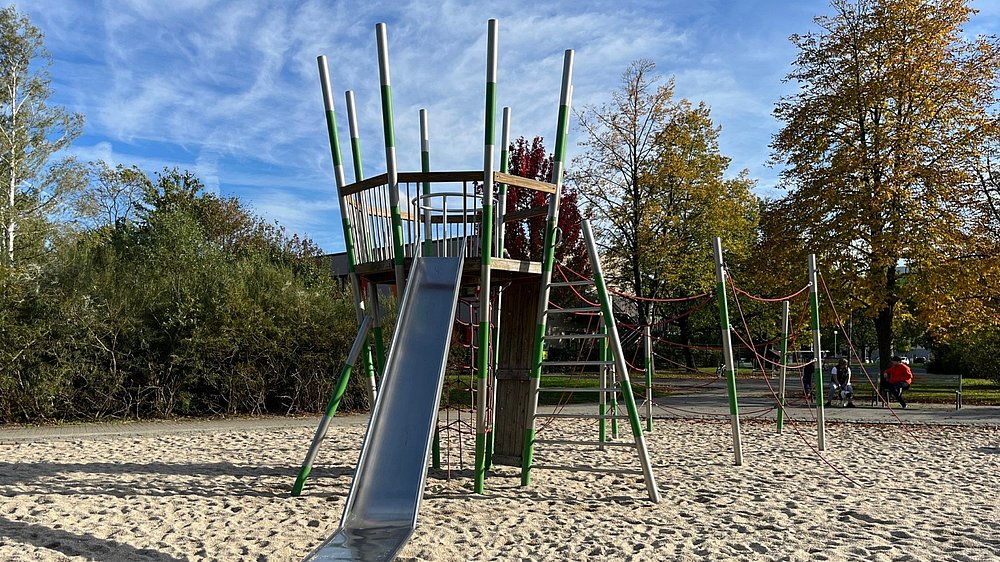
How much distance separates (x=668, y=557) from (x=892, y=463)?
5072 mm

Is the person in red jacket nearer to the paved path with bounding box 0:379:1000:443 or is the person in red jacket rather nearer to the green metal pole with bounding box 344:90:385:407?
the paved path with bounding box 0:379:1000:443

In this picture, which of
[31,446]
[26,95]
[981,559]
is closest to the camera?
[981,559]

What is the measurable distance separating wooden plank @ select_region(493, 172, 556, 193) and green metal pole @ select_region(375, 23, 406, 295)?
2.51 ft

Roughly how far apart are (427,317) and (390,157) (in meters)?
1.23

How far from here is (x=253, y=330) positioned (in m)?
13.2

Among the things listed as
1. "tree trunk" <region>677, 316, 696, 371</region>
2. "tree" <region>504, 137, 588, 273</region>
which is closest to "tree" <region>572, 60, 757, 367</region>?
"tree" <region>504, 137, 588, 273</region>

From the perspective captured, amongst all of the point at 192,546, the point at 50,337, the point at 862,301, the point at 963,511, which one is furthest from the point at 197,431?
the point at 862,301


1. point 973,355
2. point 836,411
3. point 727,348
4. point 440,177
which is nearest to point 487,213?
point 440,177

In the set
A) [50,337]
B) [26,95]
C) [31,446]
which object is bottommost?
[31,446]

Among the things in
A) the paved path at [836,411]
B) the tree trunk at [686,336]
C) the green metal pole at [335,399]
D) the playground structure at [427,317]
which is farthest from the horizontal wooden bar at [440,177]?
the tree trunk at [686,336]

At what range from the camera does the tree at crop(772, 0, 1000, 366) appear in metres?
17.0

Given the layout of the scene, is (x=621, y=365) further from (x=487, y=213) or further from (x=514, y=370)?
(x=487, y=213)

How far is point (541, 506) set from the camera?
571cm

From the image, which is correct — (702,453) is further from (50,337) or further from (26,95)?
(26,95)
